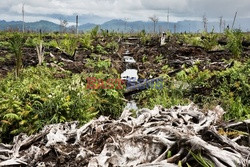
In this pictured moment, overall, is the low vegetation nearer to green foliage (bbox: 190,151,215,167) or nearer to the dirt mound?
green foliage (bbox: 190,151,215,167)

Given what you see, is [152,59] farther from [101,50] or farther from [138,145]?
[138,145]

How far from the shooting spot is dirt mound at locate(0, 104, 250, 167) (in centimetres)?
300

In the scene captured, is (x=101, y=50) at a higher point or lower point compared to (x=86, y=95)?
higher

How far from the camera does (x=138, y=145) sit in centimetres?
324

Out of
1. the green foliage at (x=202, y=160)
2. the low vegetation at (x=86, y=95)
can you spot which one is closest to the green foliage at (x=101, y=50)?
the low vegetation at (x=86, y=95)

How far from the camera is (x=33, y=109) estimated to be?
5055 mm

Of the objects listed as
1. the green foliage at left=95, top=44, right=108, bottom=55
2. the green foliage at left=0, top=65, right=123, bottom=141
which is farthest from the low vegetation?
the green foliage at left=95, top=44, right=108, bottom=55

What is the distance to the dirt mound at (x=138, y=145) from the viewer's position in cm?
300

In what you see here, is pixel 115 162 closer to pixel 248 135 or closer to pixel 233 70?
pixel 248 135

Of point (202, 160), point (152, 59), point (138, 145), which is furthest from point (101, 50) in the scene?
point (202, 160)

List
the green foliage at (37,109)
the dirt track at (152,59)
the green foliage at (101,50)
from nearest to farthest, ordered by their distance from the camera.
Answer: the green foliage at (37,109) → the dirt track at (152,59) → the green foliage at (101,50)

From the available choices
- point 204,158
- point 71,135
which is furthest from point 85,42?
point 204,158

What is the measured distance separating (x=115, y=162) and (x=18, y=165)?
3.68 feet

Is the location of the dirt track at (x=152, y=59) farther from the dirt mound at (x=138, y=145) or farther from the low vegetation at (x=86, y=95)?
the dirt mound at (x=138, y=145)
